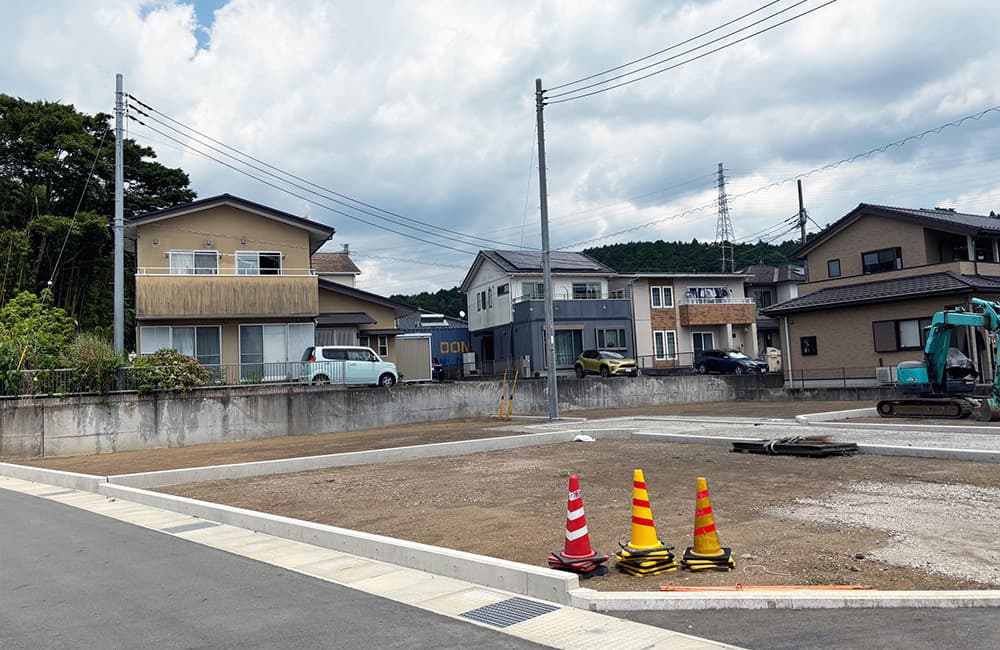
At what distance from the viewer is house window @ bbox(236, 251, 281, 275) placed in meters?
31.0

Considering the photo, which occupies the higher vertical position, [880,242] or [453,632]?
[880,242]

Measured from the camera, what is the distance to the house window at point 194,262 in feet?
98.6

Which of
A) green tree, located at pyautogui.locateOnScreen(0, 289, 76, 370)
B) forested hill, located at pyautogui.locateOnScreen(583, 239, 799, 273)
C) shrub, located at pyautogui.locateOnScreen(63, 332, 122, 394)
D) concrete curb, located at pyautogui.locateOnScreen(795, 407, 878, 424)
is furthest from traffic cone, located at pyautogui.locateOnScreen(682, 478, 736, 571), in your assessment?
forested hill, located at pyautogui.locateOnScreen(583, 239, 799, 273)

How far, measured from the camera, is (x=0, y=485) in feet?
51.9

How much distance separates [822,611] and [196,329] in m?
28.5

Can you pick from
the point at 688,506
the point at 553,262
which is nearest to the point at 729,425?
the point at 688,506

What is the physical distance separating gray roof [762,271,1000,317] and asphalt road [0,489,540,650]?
2993 cm

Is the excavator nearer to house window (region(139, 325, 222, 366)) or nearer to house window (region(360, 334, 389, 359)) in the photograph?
house window (region(360, 334, 389, 359))

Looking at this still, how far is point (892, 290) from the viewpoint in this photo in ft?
106

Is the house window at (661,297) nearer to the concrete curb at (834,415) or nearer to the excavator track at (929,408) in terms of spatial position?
the concrete curb at (834,415)

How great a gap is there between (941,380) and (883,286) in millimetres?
13679

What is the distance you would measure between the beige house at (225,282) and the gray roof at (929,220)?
23839 millimetres

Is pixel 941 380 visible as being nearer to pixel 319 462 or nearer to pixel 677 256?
pixel 319 462

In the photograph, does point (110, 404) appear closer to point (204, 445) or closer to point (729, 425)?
point (204, 445)
